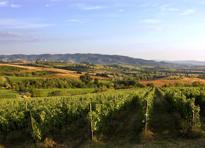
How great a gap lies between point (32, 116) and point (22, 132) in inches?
56.3

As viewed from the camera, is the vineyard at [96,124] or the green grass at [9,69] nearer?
the vineyard at [96,124]

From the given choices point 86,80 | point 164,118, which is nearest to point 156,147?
point 164,118

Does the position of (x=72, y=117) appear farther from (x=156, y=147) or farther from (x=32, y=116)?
(x=156, y=147)

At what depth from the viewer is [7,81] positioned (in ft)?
294

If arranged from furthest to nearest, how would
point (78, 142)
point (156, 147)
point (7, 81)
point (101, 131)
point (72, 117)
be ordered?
point (7, 81)
point (72, 117)
point (101, 131)
point (78, 142)
point (156, 147)

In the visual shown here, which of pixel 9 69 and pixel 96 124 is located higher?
pixel 96 124

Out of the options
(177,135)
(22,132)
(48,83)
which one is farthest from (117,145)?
(48,83)

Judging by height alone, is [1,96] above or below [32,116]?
below

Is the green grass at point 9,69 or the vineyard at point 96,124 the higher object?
the vineyard at point 96,124

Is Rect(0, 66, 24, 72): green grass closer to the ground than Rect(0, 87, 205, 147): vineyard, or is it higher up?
closer to the ground

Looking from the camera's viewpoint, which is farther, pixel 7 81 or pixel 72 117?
pixel 7 81

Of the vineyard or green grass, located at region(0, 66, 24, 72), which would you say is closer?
the vineyard

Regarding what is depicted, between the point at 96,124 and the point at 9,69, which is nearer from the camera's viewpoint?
the point at 96,124

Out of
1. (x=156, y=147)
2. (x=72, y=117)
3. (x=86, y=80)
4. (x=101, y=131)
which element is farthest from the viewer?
(x=86, y=80)
